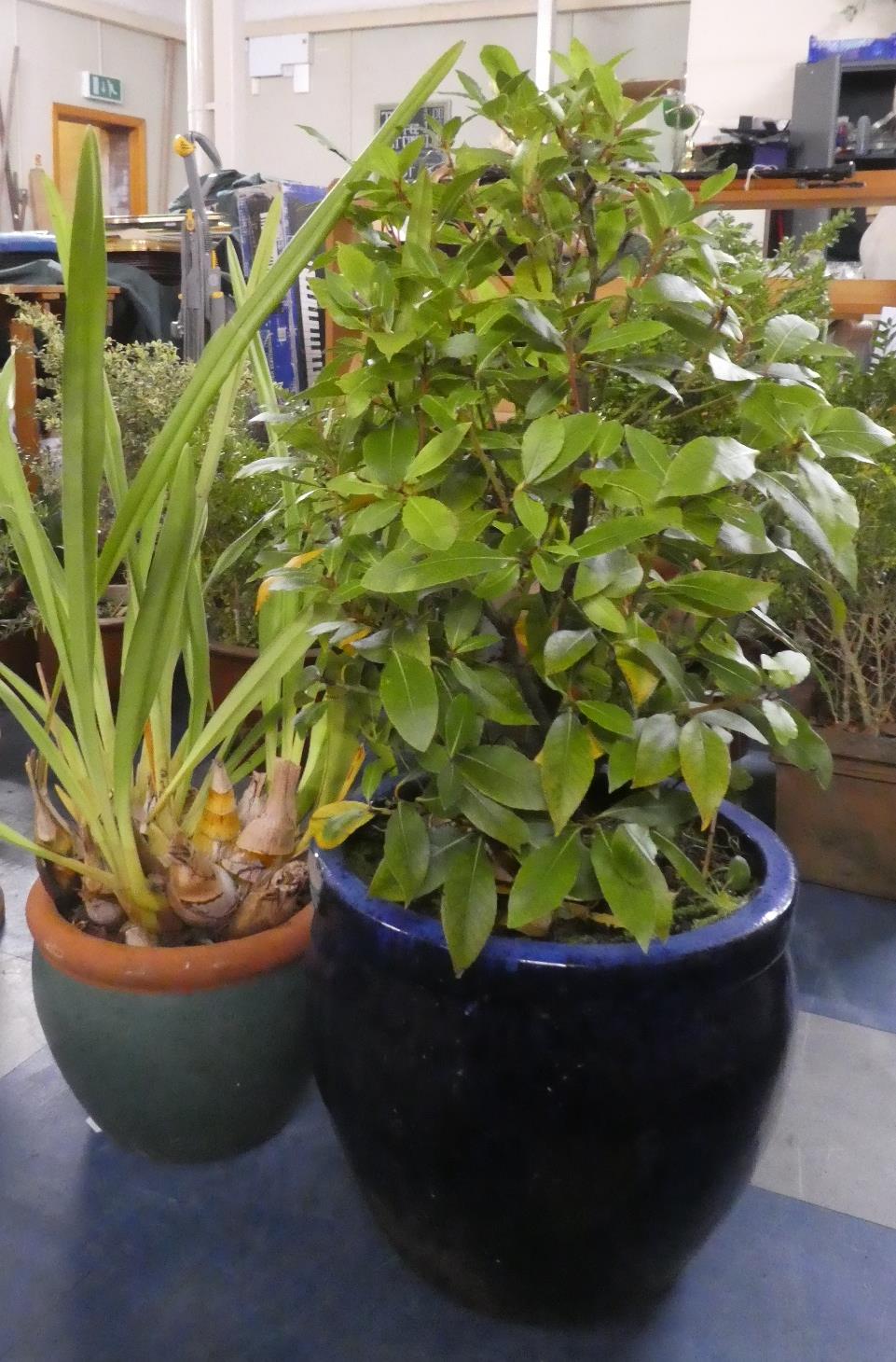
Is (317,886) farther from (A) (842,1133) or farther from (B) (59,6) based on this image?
(B) (59,6)

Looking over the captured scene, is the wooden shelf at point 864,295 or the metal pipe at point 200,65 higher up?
the metal pipe at point 200,65

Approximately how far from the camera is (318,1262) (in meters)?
1.05

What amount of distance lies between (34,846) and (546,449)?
666 millimetres

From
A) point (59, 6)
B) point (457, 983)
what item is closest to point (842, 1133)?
point (457, 983)

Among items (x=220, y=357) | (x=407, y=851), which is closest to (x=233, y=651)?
(x=220, y=357)

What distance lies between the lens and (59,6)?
8062 millimetres

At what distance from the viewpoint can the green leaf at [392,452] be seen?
2.44ft

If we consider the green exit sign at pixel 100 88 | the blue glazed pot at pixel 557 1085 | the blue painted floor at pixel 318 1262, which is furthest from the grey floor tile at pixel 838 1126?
the green exit sign at pixel 100 88

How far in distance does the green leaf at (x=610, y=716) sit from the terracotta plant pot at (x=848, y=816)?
1131 millimetres

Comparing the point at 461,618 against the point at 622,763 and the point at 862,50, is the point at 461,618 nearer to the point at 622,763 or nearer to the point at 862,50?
the point at 622,763

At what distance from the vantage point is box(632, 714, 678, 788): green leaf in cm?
73

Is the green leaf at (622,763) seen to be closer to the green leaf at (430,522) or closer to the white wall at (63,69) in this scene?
the green leaf at (430,522)

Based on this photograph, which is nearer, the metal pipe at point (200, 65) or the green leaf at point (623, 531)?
the green leaf at point (623, 531)

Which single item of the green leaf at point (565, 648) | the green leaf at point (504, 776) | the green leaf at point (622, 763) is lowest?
the green leaf at point (504, 776)
